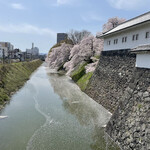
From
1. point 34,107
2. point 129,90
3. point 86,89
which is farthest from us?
point 86,89

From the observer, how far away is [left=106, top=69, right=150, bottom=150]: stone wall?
6291 millimetres

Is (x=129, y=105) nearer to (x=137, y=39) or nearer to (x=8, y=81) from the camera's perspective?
(x=137, y=39)

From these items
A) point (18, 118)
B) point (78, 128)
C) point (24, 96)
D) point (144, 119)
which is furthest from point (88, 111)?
point (24, 96)

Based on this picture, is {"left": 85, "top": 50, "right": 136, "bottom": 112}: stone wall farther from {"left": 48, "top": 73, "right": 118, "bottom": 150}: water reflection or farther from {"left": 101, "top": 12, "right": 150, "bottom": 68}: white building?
{"left": 48, "top": 73, "right": 118, "bottom": 150}: water reflection

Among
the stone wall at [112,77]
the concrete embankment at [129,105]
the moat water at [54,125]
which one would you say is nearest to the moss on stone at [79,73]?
the stone wall at [112,77]

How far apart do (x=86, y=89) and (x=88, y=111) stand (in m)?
6.27

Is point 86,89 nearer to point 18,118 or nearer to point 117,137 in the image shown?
point 18,118

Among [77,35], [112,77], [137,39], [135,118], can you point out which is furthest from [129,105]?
[77,35]

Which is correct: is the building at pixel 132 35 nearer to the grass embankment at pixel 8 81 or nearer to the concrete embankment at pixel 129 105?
the concrete embankment at pixel 129 105

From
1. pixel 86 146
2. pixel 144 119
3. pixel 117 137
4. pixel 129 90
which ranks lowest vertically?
pixel 86 146

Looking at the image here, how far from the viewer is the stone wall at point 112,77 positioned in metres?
11.2

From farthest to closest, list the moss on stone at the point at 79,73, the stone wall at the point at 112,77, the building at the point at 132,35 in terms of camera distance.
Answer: the moss on stone at the point at 79,73 < the stone wall at the point at 112,77 < the building at the point at 132,35

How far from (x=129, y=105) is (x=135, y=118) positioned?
96 cm

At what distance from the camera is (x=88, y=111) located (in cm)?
1294
